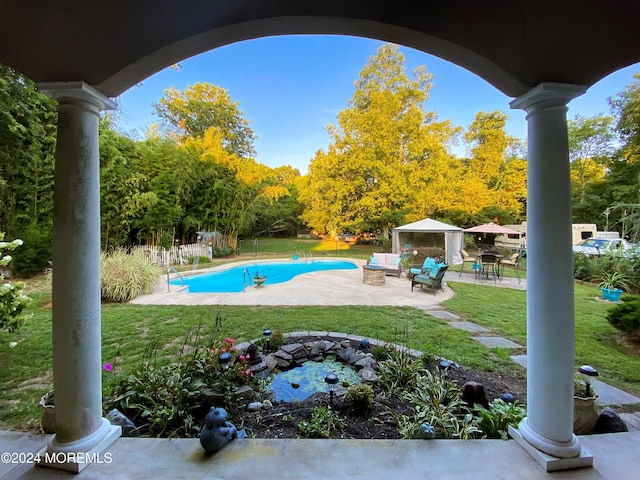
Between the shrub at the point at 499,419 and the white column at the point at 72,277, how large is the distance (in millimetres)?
2343

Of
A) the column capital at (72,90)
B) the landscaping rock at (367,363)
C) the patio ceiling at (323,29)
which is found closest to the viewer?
the patio ceiling at (323,29)

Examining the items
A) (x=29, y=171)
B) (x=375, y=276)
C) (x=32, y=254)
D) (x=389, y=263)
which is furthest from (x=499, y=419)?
(x=29, y=171)

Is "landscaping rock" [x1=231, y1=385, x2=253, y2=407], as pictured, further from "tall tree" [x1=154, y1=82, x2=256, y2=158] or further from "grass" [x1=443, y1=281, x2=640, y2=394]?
"tall tree" [x1=154, y1=82, x2=256, y2=158]

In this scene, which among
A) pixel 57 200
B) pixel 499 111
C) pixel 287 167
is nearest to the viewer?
pixel 57 200

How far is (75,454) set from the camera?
146 centimetres

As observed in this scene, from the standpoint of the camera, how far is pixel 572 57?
1471 mm

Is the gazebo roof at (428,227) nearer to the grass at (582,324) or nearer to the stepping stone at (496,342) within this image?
the grass at (582,324)

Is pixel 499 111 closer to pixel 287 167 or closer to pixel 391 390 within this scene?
pixel 287 167

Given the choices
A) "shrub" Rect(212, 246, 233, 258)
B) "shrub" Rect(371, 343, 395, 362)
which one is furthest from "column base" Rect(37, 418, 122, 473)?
"shrub" Rect(212, 246, 233, 258)

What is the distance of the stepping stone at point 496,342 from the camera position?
3.50 m

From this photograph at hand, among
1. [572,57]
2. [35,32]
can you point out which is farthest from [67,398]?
[572,57]

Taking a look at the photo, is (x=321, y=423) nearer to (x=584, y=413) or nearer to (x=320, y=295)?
(x=584, y=413)

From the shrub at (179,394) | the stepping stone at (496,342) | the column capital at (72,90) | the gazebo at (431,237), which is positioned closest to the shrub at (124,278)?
the shrub at (179,394)

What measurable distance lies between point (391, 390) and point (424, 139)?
12.9 m
